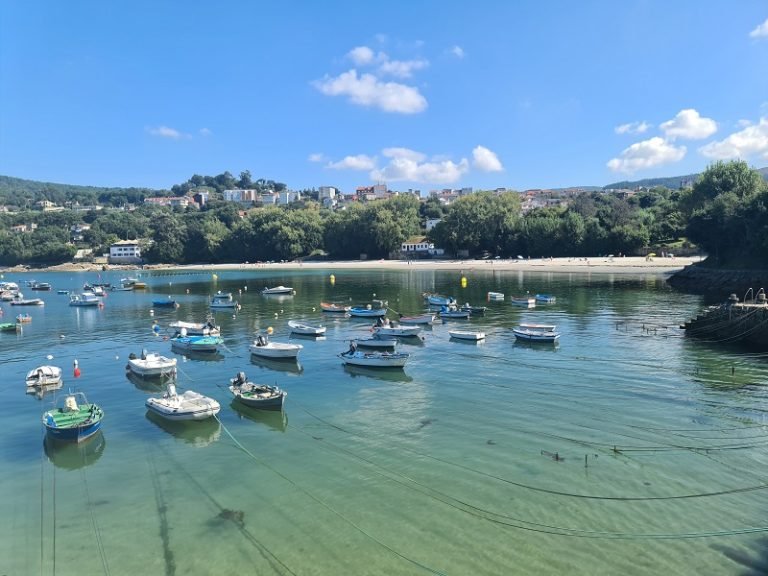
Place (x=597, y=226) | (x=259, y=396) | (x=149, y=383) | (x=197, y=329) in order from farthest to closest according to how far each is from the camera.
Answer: (x=597, y=226), (x=197, y=329), (x=149, y=383), (x=259, y=396)

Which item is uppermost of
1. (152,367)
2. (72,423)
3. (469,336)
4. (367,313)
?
(367,313)

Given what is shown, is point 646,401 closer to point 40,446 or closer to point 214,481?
point 214,481

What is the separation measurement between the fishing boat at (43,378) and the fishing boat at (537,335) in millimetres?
38887

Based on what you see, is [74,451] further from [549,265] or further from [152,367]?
[549,265]

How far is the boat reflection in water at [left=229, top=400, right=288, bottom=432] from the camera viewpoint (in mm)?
30994

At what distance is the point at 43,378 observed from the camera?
40469 mm

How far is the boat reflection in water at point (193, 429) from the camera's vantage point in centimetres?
2925

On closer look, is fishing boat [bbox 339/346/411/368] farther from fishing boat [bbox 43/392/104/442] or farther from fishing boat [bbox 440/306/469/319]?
fishing boat [bbox 440/306/469/319]

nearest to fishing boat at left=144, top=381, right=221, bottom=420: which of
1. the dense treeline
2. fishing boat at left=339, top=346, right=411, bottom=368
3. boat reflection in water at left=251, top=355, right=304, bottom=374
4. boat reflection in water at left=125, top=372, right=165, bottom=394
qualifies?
boat reflection in water at left=125, top=372, right=165, bottom=394

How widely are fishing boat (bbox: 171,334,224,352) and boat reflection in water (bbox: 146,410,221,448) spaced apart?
17940 millimetres

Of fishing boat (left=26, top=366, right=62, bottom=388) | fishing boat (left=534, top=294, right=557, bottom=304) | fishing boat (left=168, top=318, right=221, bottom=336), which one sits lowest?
fishing boat (left=26, top=366, right=62, bottom=388)

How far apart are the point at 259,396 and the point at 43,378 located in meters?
19.1

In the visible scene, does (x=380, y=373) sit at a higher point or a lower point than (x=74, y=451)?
higher

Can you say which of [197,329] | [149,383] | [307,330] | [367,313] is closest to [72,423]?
[149,383]
